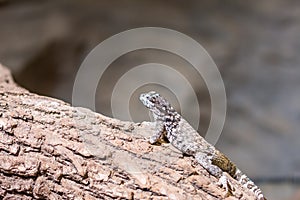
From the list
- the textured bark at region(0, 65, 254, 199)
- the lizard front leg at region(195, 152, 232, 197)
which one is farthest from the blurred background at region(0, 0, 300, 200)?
the textured bark at region(0, 65, 254, 199)

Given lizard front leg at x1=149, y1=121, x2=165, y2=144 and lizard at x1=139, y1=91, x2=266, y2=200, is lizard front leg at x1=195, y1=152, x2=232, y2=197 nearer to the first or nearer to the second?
lizard at x1=139, y1=91, x2=266, y2=200

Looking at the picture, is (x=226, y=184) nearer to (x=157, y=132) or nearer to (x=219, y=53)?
(x=157, y=132)

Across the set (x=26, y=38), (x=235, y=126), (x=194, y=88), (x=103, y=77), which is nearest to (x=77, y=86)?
(x=103, y=77)

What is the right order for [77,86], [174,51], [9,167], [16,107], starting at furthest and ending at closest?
[174,51] < [77,86] < [16,107] < [9,167]

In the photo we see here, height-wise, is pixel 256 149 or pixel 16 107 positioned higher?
pixel 256 149

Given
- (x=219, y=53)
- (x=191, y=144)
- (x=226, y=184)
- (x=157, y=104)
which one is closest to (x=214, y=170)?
(x=226, y=184)

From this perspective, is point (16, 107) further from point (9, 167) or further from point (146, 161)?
point (146, 161)
